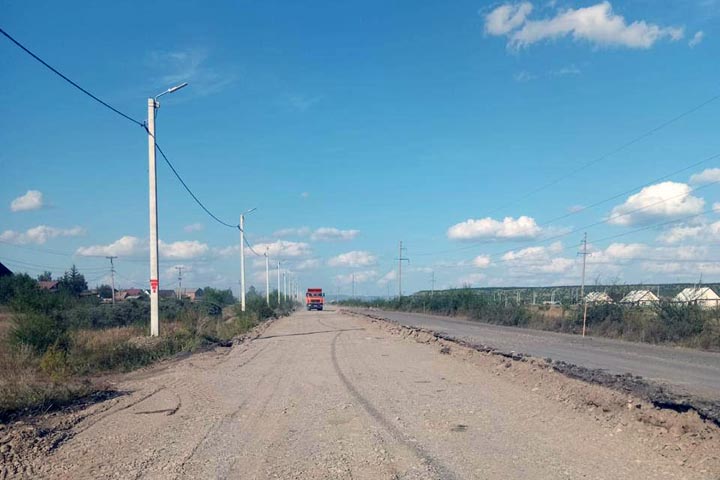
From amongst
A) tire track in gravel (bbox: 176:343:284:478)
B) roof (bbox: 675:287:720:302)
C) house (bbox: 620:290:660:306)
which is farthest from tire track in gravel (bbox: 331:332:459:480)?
house (bbox: 620:290:660:306)

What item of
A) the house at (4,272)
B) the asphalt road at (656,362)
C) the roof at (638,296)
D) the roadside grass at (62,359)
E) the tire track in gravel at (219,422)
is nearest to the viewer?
the tire track in gravel at (219,422)

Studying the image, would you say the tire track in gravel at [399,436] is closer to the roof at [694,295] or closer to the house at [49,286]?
the house at [49,286]

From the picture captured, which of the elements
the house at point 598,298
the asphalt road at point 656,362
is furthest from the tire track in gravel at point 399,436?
the house at point 598,298

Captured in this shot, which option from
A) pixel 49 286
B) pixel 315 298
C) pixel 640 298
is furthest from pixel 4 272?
pixel 315 298

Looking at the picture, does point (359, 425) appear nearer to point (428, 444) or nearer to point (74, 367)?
point (428, 444)

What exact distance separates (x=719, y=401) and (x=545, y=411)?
13.3ft

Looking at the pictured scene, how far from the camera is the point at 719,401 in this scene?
44.0 ft

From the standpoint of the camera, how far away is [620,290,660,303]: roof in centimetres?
4210

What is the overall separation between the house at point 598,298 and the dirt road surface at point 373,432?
29.7 metres

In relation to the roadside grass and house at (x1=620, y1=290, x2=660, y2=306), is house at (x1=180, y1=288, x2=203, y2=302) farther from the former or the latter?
the roadside grass

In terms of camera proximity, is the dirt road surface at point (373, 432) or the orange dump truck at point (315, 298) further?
the orange dump truck at point (315, 298)

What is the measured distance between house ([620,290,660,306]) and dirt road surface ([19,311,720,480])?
2565 cm

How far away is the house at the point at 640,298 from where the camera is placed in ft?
131

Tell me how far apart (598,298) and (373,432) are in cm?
3902
